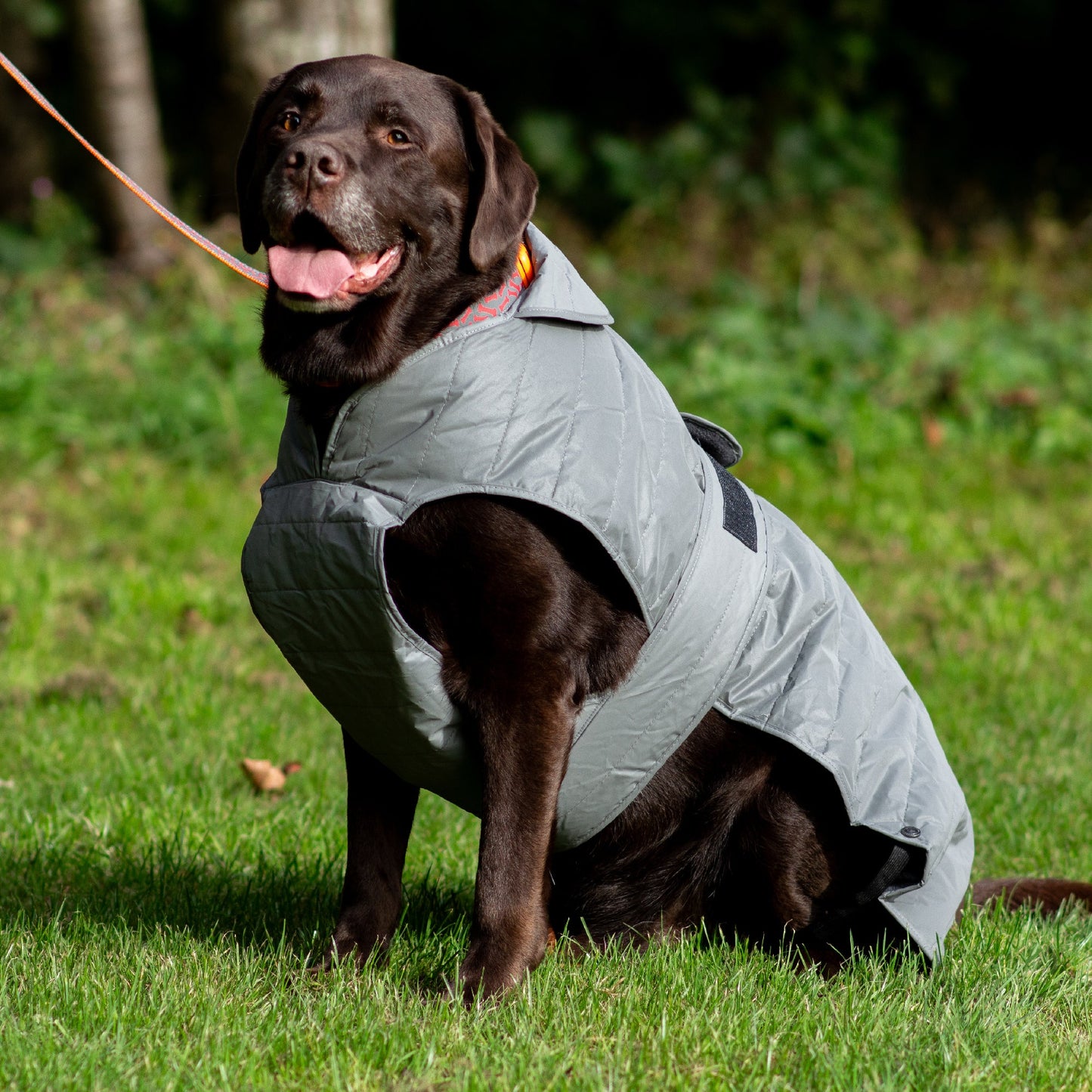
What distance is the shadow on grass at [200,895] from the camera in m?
2.94

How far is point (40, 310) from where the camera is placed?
754cm

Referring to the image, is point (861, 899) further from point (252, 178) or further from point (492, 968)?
point (252, 178)

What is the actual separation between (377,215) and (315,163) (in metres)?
→ 0.14

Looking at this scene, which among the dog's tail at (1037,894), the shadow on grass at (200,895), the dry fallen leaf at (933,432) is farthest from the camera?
the dry fallen leaf at (933,432)

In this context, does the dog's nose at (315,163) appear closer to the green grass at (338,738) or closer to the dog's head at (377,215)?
the dog's head at (377,215)

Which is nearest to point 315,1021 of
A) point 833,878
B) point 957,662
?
point 833,878

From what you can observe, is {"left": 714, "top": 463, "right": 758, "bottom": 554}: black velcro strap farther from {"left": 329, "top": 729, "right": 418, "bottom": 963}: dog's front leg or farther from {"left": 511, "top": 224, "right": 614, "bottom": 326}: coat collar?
{"left": 329, "top": 729, "right": 418, "bottom": 963}: dog's front leg

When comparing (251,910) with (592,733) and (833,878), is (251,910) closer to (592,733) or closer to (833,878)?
(592,733)

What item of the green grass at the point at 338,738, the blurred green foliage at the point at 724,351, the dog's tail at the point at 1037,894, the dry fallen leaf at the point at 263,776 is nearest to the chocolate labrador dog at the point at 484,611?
the green grass at the point at 338,738

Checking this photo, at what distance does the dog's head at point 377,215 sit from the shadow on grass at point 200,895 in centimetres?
117

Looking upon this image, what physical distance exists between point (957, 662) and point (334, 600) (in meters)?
3.16

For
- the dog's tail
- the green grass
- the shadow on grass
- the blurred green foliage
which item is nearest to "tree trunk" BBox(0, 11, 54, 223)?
the blurred green foliage

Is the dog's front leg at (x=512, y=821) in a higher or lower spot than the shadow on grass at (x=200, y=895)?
higher

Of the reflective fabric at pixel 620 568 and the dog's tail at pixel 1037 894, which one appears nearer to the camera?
the reflective fabric at pixel 620 568
